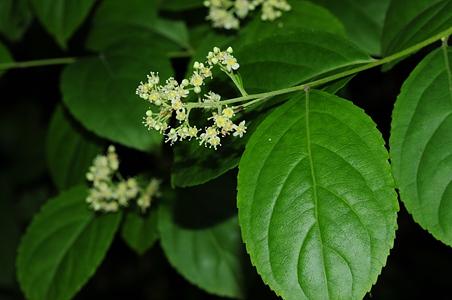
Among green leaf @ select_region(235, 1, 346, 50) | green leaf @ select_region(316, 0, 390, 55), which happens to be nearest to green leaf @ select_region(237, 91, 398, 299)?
green leaf @ select_region(235, 1, 346, 50)

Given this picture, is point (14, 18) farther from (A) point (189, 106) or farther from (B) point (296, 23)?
(A) point (189, 106)

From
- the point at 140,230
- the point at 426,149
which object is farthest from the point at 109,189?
the point at 426,149

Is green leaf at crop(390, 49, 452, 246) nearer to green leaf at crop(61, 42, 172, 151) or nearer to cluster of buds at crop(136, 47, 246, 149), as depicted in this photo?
cluster of buds at crop(136, 47, 246, 149)

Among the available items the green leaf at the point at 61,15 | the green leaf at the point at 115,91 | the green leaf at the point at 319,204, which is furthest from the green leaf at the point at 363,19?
the green leaf at the point at 319,204

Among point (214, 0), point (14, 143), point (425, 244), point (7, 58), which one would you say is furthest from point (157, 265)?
point (214, 0)

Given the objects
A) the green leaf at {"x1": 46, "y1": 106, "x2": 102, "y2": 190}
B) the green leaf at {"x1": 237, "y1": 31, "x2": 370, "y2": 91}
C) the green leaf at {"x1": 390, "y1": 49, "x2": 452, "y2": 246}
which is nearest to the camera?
the green leaf at {"x1": 390, "y1": 49, "x2": 452, "y2": 246}

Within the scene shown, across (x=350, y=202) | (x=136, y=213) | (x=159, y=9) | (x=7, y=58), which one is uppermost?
(x=350, y=202)

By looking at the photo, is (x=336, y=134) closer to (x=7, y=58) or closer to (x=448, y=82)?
(x=448, y=82)

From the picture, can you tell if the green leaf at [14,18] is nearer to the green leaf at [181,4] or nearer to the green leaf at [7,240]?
the green leaf at [181,4]
